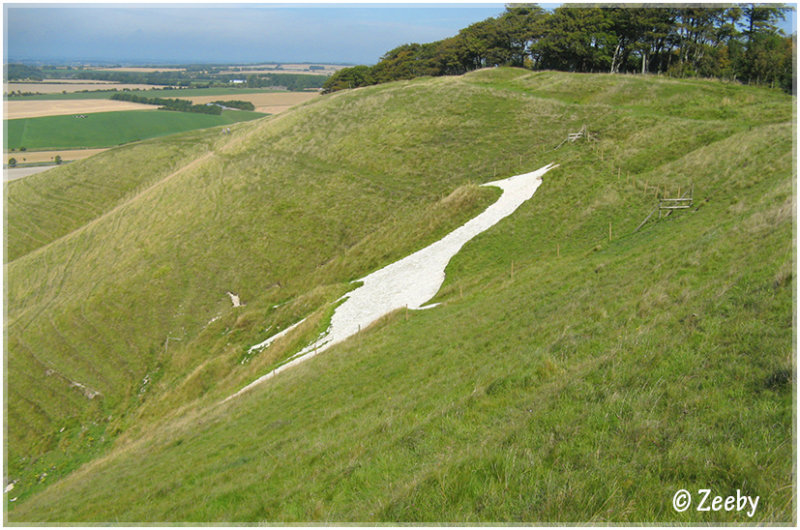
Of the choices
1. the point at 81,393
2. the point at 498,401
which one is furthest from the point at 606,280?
the point at 81,393

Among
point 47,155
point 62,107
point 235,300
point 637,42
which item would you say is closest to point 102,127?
point 47,155

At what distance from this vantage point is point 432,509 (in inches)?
248

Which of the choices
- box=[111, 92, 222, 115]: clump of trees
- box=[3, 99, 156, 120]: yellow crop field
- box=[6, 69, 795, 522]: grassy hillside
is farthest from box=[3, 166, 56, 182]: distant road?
box=[111, 92, 222, 115]: clump of trees

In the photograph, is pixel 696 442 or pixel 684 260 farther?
pixel 684 260

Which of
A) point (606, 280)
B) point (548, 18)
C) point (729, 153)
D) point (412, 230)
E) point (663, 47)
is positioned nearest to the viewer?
point (606, 280)

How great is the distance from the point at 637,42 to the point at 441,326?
7098cm

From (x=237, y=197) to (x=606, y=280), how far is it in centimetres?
4607

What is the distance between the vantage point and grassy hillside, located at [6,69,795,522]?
265 inches

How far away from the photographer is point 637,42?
229 ft

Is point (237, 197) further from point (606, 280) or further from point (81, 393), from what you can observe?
point (606, 280)

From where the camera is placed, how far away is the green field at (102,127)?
5226 inches

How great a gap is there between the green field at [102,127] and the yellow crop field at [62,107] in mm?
Result: 8209

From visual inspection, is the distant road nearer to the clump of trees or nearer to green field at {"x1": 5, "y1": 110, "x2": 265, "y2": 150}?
green field at {"x1": 5, "y1": 110, "x2": 265, "y2": 150}

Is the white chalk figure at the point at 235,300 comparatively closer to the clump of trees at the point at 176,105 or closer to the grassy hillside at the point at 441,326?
the grassy hillside at the point at 441,326
